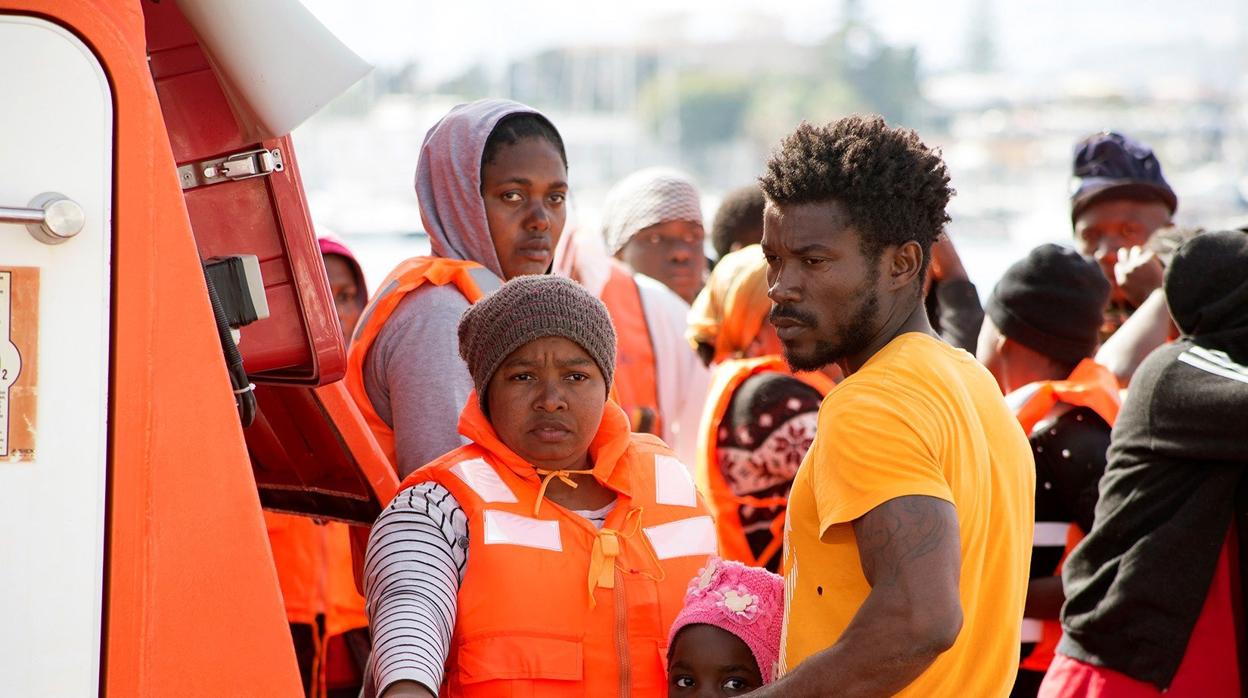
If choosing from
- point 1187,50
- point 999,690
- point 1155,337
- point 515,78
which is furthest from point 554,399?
point 1187,50

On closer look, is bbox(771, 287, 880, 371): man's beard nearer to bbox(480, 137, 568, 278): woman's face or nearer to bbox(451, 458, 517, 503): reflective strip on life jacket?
bbox(451, 458, 517, 503): reflective strip on life jacket

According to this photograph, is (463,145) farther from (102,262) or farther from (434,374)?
(102,262)

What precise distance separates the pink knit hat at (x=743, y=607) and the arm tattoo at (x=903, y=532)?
45cm

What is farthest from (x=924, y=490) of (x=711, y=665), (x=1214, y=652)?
(x=1214, y=652)

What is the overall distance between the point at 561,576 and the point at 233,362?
75cm

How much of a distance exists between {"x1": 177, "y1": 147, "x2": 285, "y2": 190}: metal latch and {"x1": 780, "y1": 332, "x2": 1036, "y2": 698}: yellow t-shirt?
3.35 ft

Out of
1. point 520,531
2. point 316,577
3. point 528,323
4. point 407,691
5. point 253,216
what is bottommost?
point 316,577

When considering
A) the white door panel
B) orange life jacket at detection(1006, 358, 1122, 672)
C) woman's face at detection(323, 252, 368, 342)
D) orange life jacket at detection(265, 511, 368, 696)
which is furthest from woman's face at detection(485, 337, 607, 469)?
woman's face at detection(323, 252, 368, 342)

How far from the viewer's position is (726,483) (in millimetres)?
4480

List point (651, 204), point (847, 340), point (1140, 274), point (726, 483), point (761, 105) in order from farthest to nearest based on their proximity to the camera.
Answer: point (761, 105), point (651, 204), point (1140, 274), point (726, 483), point (847, 340)

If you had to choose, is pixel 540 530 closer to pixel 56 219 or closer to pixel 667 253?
pixel 56 219

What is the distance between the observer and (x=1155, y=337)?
16.8 feet

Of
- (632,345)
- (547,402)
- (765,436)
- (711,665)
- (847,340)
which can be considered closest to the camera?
(847,340)

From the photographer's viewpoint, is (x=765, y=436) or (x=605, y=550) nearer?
(x=605, y=550)
